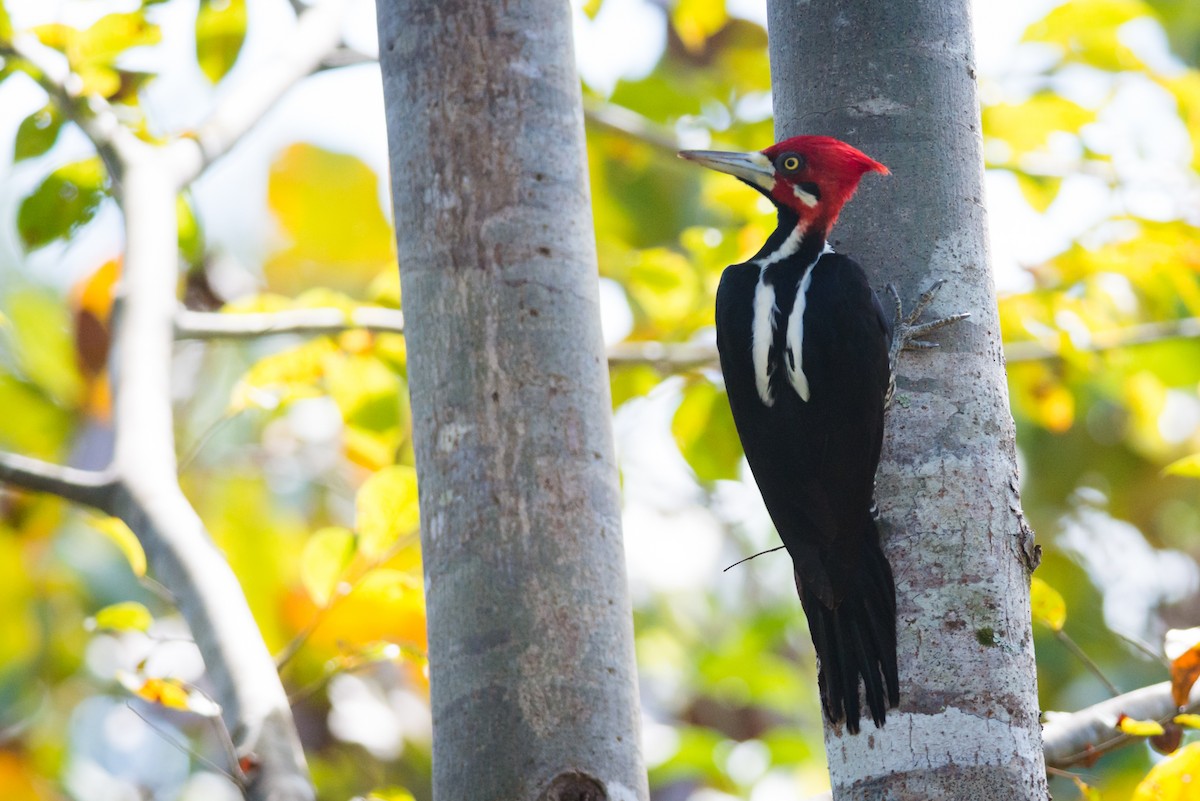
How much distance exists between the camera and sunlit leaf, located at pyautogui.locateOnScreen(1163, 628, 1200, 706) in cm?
220

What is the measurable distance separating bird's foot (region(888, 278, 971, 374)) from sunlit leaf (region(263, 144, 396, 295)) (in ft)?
19.8

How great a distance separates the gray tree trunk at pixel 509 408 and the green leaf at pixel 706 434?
59.3 inches

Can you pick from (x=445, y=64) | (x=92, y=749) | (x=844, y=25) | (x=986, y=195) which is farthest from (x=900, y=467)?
(x=92, y=749)

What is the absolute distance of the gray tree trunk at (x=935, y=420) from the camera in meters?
1.80

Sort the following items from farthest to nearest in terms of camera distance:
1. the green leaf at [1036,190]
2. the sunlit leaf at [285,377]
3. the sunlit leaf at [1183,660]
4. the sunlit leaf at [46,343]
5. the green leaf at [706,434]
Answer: the sunlit leaf at [46,343] → the green leaf at [1036,190] → the green leaf at [706,434] → the sunlit leaf at [285,377] → the sunlit leaf at [1183,660]

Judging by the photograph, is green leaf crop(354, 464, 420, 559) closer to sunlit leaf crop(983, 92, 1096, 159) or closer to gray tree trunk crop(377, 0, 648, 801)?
gray tree trunk crop(377, 0, 648, 801)

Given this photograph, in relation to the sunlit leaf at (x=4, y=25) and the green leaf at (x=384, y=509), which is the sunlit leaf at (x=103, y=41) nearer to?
the sunlit leaf at (x=4, y=25)

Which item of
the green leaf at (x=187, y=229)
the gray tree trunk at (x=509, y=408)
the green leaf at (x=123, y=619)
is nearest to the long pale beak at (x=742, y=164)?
the gray tree trunk at (x=509, y=408)

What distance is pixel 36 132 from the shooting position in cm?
312

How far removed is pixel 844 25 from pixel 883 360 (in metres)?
0.55

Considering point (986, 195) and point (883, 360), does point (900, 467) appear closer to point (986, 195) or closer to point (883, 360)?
point (883, 360)

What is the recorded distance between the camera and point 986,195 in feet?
6.97

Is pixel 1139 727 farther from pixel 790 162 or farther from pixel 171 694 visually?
pixel 171 694

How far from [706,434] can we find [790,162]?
57.5 inches
